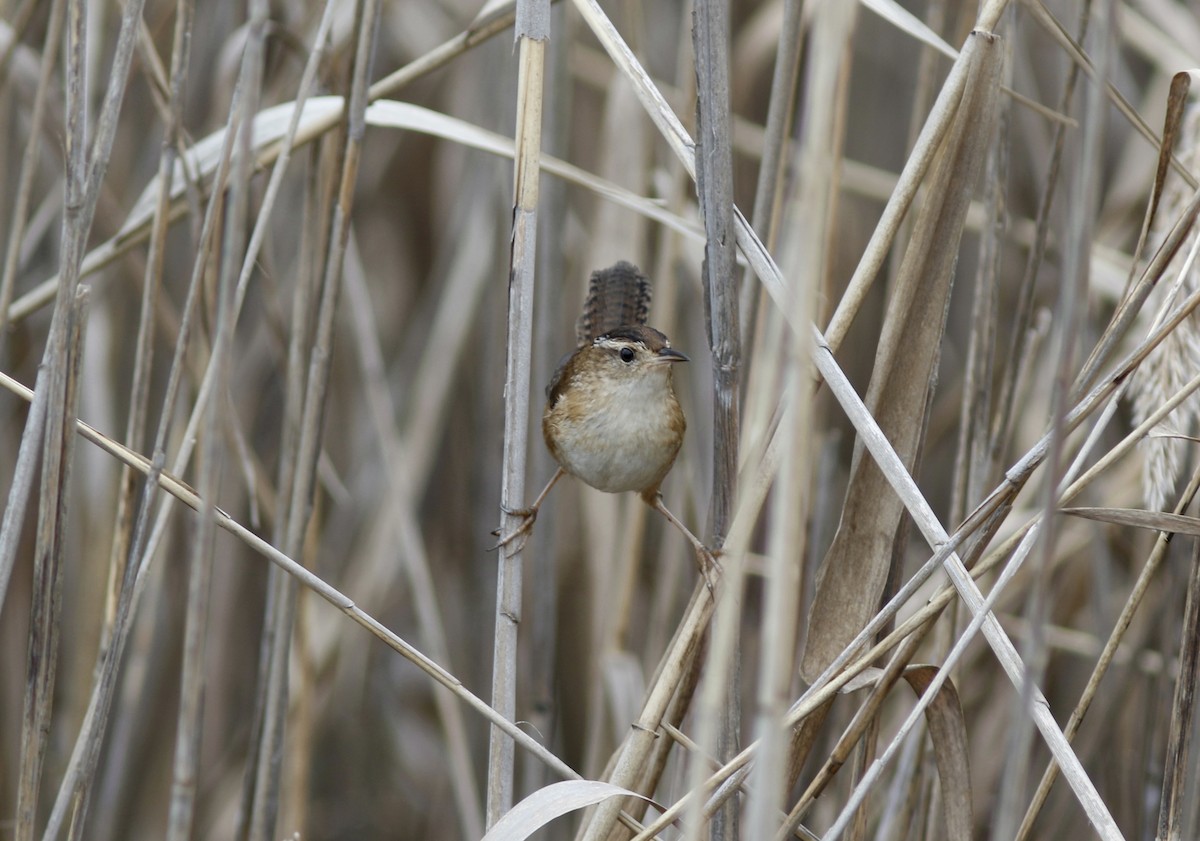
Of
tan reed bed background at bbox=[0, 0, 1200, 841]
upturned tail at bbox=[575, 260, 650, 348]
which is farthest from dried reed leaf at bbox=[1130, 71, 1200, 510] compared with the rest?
upturned tail at bbox=[575, 260, 650, 348]

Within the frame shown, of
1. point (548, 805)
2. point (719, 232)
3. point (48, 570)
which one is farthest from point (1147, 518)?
point (48, 570)

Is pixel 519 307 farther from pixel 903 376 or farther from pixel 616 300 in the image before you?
pixel 616 300

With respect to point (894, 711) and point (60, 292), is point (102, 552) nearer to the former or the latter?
point (60, 292)

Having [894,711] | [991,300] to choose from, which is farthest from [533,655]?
[991,300]

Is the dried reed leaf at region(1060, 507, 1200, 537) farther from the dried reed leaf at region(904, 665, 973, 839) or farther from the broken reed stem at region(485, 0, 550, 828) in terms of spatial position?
the broken reed stem at region(485, 0, 550, 828)

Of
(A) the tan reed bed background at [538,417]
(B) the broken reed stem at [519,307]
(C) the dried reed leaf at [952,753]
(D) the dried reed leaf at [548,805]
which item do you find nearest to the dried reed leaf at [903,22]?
(A) the tan reed bed background at [538,417]

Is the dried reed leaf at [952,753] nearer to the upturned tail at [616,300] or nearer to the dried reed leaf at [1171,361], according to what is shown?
the dried reed leaf at [1171,361]
